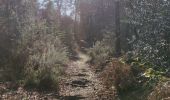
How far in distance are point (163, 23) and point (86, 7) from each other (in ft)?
119

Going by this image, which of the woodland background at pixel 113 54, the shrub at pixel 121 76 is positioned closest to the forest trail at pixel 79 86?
the woodland background at pixel 113 54

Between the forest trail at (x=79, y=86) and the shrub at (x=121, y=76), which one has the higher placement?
the shrub at (x=121, y=76)

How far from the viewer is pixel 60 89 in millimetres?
13328

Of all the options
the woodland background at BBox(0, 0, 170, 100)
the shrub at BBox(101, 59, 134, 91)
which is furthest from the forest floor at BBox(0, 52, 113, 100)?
the shrub at BBox(101, 59, 134, 91)

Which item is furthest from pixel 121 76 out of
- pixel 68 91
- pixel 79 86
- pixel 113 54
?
pixel 113 54

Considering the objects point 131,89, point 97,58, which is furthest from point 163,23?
point 97,58

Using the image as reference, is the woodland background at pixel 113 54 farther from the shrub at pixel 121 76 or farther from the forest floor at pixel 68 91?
the forest floor at pixel 68 91

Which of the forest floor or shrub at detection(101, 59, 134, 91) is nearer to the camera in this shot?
the forest floor

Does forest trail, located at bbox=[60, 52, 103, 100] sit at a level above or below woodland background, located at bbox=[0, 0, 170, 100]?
below

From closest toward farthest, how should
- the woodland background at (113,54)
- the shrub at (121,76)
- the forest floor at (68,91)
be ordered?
1. the woodland background at (113,54)
2. the forest floor at (68,91)
3. the shrub at (121,76)

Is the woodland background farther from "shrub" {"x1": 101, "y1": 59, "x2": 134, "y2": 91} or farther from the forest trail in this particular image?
the forest trail

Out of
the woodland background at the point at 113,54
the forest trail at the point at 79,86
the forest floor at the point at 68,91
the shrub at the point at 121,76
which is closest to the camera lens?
the woodland background at the point at 113,54

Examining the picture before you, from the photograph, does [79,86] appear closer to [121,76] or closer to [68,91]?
[68,91]

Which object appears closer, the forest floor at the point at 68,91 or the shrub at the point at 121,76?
the forest floor at the point at 68,91
